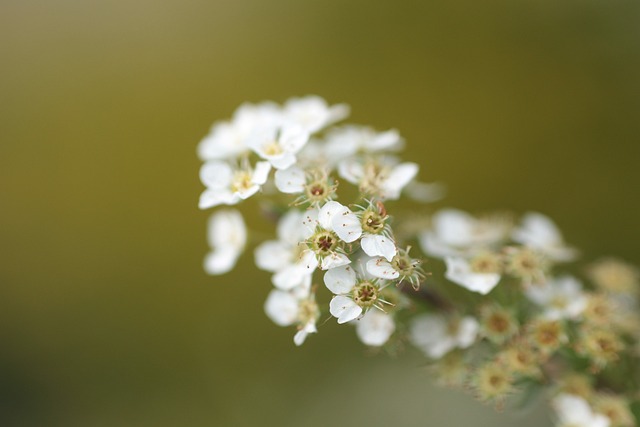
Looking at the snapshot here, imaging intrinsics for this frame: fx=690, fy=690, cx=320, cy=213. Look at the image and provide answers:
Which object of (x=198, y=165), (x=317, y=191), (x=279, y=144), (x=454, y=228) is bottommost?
(x=317, y=191)

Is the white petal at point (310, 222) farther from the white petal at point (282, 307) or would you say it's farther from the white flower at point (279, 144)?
the white petal at point (282, 307)

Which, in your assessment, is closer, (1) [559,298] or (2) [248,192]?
(2) [248,192]

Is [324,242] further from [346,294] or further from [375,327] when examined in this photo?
[375,327]

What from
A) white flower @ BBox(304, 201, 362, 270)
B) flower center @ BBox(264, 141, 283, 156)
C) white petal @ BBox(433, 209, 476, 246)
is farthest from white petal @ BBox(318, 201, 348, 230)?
white petal @ BBox(433, 209, 476, 246)

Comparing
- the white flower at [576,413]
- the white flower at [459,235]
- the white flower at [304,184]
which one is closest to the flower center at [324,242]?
the white flower at [304,184]

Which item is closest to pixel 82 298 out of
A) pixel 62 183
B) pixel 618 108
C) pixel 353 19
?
pixel 62 183

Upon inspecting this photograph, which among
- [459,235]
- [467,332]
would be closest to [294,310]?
[467,332]

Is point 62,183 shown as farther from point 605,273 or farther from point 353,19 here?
point 605,273
